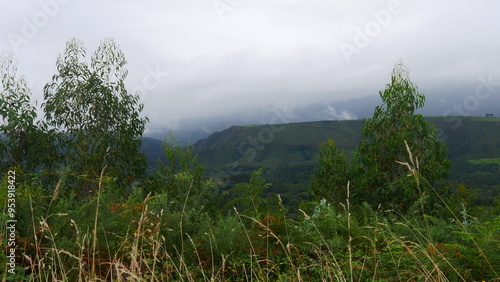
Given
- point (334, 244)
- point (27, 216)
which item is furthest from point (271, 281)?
point (27, 216)

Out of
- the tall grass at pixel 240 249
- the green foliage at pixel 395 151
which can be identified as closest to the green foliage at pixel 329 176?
the green foliage at pixel 395 151

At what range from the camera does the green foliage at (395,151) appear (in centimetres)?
1096

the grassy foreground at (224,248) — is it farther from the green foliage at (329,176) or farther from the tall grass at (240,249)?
the green foliage at (329,176)

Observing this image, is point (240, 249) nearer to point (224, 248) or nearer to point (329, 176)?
point (224, 248)

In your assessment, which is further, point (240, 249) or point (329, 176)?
point (329, 176)

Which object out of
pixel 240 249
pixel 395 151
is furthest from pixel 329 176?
pixel 240 249

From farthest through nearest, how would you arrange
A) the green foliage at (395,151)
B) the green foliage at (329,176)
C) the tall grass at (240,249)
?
the green foliage at (329,176)
the green foliage at (395,151)
the tall grass at (240,249)

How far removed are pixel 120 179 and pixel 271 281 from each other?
1029 cm

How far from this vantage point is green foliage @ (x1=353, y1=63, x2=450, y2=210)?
432 inches

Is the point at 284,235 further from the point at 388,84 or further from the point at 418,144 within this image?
the point at 388,84

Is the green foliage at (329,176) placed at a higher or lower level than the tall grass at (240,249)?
lower

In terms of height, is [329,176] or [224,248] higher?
[224,248]

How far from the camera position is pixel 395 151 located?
1166cm

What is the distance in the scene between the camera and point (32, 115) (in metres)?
12.9
